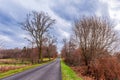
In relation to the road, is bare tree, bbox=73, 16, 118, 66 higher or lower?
higher

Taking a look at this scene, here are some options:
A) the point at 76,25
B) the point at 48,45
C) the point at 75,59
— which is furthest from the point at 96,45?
the point at 48,45

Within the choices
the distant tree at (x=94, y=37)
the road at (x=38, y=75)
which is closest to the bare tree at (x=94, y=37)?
the distant tree at (x=94, y=37)

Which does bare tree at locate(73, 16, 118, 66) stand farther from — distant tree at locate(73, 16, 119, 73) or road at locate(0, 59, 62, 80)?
road at locate(0, 59, 62, 80)

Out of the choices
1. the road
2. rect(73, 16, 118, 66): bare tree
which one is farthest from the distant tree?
the road

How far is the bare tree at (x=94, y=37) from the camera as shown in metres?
31.8

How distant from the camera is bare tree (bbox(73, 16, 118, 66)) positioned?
3181 cm

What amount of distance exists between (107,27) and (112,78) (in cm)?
1062

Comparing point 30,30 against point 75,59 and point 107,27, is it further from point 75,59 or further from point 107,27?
point 107,27

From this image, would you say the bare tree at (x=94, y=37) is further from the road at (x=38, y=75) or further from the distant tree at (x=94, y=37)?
the road at (x=38, y=75)

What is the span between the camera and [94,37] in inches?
1286

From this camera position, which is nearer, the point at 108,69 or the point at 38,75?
the point at 38,75

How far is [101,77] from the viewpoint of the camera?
85.0 ft

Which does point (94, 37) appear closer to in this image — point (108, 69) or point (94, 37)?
point (94, 37)

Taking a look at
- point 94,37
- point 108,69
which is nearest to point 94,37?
point 94,37
